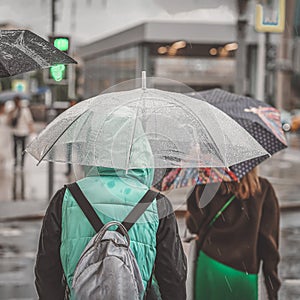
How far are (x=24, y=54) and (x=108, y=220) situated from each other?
1.08 meters

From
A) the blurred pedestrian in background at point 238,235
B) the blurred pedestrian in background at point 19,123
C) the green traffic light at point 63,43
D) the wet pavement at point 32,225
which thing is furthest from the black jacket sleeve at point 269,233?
the blurred pedestrian in background at point 19,123

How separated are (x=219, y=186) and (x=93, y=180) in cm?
157

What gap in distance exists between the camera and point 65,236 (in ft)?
12.3

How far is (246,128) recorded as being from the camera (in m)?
5.30

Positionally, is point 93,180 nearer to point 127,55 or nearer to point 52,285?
point 52,285

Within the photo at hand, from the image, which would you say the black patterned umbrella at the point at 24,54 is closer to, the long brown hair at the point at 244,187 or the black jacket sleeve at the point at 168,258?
the black jacket sleeve at the point at 168,258

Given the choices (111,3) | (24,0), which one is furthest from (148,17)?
(24,0)

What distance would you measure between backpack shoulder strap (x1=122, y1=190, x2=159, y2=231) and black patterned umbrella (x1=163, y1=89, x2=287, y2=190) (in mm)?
1385

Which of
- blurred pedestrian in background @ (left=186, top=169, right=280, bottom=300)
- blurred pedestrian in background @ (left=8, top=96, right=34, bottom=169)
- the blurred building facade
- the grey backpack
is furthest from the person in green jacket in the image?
the blurred building facade

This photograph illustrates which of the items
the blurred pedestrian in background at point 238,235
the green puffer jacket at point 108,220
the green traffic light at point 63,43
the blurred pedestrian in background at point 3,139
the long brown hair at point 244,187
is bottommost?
the blurred pedestrian in background at point 3,139

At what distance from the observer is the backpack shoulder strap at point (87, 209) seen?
3.69 metres

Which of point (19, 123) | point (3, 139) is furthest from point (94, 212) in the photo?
point (19, 123)

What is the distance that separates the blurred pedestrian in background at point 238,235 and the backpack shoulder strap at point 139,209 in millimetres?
1480

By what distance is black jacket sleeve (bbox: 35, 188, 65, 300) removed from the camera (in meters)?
3.77
